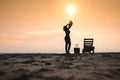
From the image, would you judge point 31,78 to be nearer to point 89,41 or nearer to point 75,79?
point 75,79

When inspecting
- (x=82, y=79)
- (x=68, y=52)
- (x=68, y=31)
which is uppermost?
(x=68, y=31)

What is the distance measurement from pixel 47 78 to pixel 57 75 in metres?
0.65

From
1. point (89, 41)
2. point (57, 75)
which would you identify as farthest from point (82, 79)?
point (89, 41)

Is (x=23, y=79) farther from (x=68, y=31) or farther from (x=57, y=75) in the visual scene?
(x=68, y=31)

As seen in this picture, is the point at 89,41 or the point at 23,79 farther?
the point at 89,41

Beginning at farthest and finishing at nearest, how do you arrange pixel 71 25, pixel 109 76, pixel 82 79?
pixel 71 25 < pixel 109 76 < pixel 82 79

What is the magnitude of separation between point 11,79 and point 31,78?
683 millimetres

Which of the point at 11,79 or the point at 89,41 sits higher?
the point at 89,41

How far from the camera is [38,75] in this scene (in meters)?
9.32

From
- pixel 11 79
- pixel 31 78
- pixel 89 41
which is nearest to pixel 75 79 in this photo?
pixel 31 78

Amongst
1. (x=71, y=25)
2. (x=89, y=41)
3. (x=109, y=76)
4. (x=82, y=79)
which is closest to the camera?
(x=82, y=79)

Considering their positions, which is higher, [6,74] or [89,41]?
[89,41]

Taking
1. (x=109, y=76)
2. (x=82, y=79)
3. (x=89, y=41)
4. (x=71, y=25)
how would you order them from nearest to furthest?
(x=82, y=79), (x=109, y=76), (x=71, y=25), (x=89, y=41)

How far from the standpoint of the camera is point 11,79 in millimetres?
8641
